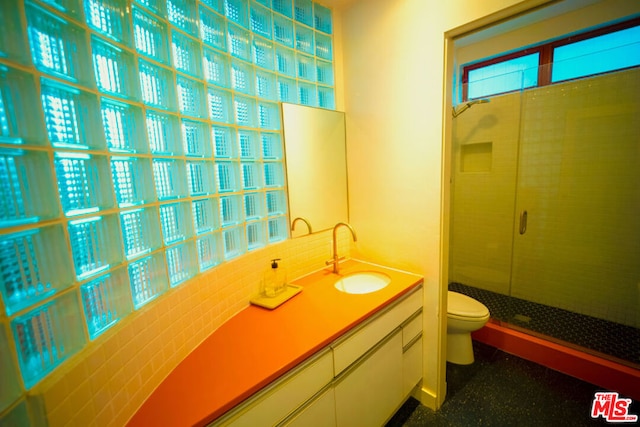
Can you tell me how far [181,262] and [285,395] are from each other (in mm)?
584

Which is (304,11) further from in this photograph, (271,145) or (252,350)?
(252,350)

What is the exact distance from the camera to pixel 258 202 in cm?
137

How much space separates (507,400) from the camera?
63.6 inches

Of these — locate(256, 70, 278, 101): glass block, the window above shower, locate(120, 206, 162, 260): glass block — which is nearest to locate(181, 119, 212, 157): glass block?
locate(120, 206, 162, 260): glass block

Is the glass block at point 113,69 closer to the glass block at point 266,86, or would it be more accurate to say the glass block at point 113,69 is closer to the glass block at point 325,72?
the glass block at point 266,86

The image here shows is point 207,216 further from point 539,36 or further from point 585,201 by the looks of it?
point 539,36

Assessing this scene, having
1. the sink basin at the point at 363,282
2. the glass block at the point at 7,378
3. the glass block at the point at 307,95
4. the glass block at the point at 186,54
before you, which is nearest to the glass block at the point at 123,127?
the glass block at the point at 186,54

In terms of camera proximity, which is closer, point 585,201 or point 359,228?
point 359,228

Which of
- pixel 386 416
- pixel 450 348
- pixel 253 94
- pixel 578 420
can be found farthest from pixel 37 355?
pixel 578 420

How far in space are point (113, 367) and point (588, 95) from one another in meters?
3.14

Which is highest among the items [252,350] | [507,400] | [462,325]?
[252,350]

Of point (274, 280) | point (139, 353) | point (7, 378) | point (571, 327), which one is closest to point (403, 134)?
point (274, 280)

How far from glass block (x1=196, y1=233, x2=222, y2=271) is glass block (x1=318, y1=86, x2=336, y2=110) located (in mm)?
1018

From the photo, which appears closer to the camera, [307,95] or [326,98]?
[307,95]
